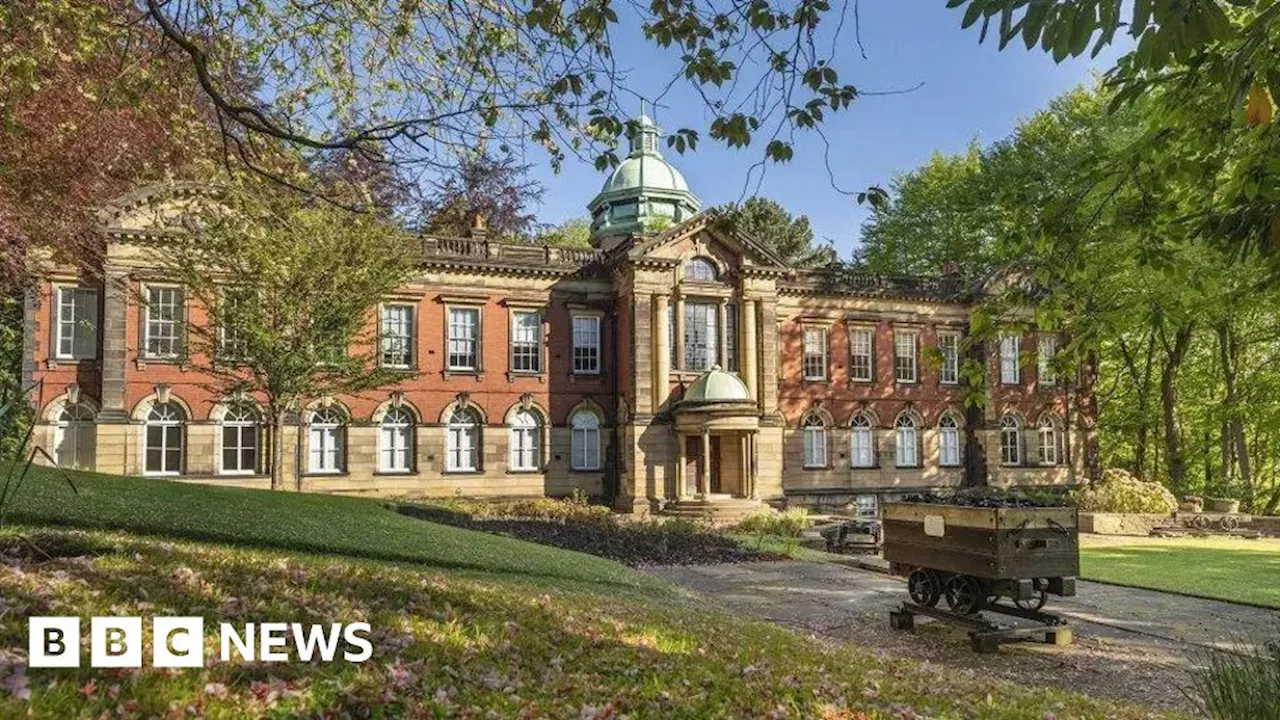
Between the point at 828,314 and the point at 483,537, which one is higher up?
the point at 828,314

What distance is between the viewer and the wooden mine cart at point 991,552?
10.3m

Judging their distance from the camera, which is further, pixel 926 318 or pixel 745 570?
pixel 926 318

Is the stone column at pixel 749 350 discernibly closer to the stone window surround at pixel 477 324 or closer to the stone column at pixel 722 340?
the stone column at pixel 722 340

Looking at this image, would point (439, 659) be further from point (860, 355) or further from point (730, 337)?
point (860, 355)

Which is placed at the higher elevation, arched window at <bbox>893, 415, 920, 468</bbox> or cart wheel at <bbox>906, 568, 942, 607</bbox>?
arched window at <bbox>893, 415, 920, 468</bbox>

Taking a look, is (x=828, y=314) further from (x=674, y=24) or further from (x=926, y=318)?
(x=674, y=24)

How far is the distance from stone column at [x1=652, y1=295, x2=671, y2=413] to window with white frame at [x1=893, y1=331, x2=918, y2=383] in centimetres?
1115

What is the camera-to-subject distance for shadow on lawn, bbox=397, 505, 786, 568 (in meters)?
18.3

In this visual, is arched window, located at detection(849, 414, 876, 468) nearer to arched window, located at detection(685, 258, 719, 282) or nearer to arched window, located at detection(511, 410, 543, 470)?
arched window, located at detection(685, 258, 719, 282)

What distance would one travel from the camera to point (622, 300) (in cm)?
3175

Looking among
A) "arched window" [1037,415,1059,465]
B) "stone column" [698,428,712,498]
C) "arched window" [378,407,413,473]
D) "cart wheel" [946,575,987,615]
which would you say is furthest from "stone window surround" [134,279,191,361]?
"arched window" [1037,415,1059,465]

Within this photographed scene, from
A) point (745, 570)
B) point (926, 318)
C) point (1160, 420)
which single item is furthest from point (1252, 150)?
point (1160, 420)

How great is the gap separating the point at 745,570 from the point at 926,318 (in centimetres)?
2310

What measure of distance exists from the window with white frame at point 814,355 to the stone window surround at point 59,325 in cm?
2453
